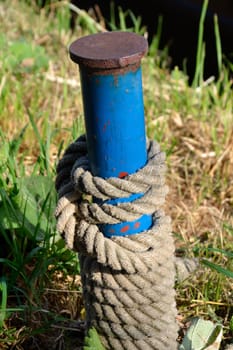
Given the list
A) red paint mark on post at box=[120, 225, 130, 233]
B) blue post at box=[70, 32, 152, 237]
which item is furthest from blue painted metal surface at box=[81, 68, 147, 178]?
red paint mark on post at box=[120, 225, 130, 233]

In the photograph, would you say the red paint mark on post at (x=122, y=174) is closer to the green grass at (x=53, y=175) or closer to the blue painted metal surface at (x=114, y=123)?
the blue painted metal surface at (x=114, y=123)

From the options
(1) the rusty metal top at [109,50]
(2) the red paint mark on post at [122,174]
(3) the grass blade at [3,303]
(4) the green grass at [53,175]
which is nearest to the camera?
(1) the rusty metal top at [109,50]

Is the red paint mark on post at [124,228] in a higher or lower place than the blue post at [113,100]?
lower

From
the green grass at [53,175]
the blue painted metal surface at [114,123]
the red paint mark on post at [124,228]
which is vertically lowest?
the green grass at [53,175]

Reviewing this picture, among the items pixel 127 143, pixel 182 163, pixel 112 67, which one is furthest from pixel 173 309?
pixel 182 163

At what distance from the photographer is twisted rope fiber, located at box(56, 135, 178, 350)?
1.41 meters

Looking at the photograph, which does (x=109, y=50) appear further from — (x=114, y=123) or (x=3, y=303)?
(x=3, y=303)

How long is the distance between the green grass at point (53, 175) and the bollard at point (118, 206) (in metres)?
0.21

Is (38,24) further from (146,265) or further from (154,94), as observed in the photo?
(146,265)

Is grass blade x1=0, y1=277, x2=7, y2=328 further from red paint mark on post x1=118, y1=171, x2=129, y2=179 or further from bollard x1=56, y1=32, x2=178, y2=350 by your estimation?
red paint mark on post x1=118, y1=171, x2=129, y2=179

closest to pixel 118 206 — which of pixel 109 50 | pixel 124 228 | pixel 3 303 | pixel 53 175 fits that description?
pixel 124 228

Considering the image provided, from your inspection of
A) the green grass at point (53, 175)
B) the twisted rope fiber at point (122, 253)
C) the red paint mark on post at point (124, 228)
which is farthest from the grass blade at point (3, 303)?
the red paint mark on post at point (124, 228)

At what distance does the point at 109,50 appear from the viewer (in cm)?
129

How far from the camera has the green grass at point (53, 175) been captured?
183 cm
